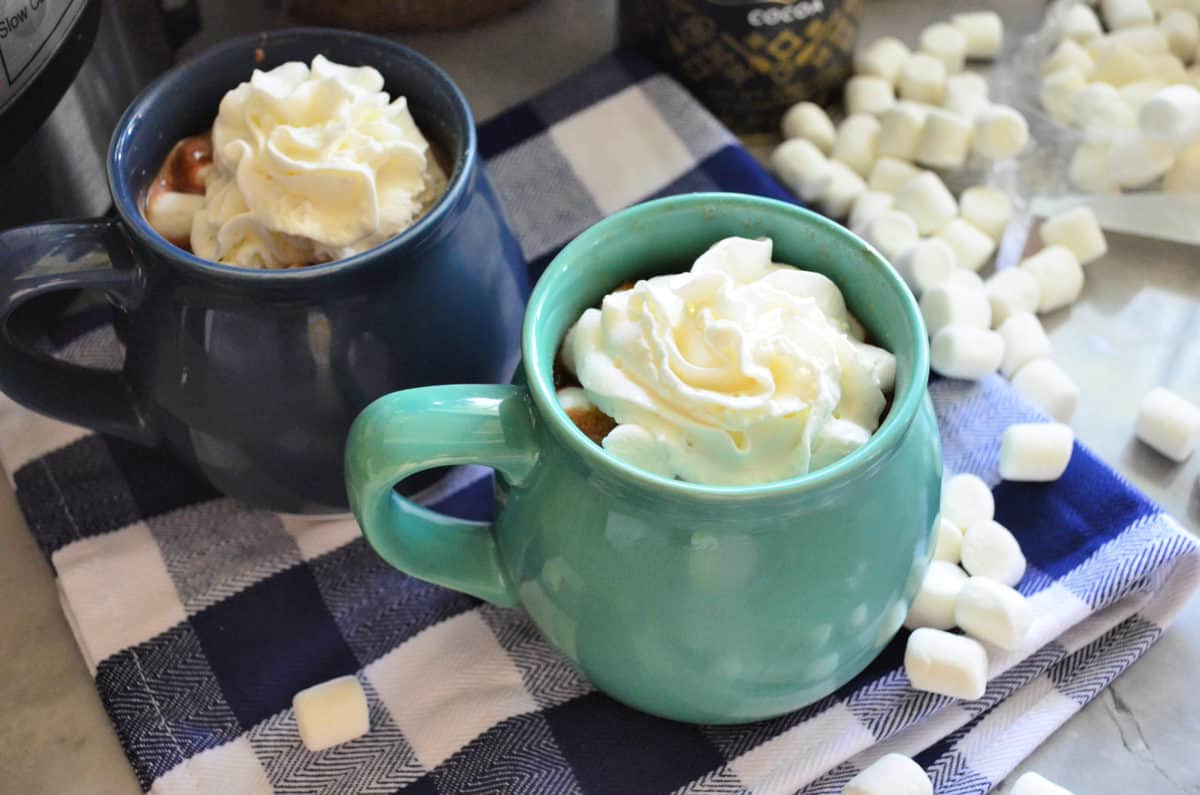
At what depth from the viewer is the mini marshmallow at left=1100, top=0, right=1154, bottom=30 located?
2.95ft

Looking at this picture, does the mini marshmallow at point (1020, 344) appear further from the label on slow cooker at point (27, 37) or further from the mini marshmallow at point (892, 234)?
the label on slow cooker at point (27, 37)

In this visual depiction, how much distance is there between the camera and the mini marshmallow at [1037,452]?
0.66m

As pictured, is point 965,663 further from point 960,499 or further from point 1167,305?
point 1167,305

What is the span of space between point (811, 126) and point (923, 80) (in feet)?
0.32

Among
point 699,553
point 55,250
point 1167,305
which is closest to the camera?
point 699,553

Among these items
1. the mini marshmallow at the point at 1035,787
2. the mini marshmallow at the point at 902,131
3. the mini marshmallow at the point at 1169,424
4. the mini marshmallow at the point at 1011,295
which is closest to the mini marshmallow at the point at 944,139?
the mini marshmallow at the point at 902,131

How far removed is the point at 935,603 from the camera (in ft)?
2.01

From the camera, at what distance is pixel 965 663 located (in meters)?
0.57

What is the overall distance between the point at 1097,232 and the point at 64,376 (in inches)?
24.4

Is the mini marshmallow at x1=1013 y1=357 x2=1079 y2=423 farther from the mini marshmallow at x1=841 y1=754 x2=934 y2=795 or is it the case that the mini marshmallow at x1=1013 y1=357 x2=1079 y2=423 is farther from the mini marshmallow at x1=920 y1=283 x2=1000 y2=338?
the mini marshmallow at x1=841 y1=754 x2=934 y2=795

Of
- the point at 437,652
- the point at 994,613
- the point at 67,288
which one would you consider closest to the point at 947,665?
the point at 994,613

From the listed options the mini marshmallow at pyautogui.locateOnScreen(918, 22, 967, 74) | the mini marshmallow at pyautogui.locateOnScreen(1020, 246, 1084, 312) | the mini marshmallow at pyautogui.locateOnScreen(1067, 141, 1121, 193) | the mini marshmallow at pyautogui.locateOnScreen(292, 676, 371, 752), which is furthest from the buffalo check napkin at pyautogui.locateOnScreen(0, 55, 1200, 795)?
the mini marshmallow at pyautogui.locateOnScreen(918, 22, 967, 74)

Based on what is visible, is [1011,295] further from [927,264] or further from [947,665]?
[947,665]

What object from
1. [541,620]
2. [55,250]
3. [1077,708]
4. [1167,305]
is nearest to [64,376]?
[55,250]
